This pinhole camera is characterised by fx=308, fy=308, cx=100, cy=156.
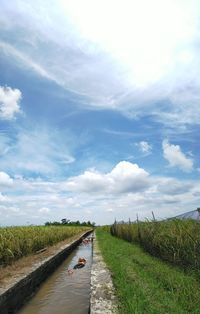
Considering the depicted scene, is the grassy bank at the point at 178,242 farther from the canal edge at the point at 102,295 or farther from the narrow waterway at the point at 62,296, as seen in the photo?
the narrow waterway at the point at 62,296

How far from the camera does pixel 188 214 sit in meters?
9.72

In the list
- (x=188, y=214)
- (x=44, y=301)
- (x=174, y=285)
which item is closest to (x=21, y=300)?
(x=44, y=301)

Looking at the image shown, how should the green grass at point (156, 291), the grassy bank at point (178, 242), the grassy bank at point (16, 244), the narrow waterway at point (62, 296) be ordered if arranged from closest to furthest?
the green grass at point (156, 291)
the narrow waterway at point (62, 296)
the grassy bank at point (178, 242)
the grassy bank at point (16, 244)

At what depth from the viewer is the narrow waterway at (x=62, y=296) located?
6.14 meters

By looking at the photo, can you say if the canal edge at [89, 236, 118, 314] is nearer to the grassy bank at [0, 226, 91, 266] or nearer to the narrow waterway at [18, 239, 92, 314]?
the narrow waterway at [18, 239, 92, 314]

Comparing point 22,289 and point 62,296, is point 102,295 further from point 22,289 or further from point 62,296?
point 62,296

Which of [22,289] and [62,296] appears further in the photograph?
[62,296]

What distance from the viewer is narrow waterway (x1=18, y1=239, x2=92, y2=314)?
6.14 meters

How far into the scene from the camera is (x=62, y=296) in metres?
7.25

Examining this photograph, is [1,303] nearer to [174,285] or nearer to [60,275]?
[174,285]

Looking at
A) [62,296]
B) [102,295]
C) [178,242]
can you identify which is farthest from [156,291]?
[178,242]

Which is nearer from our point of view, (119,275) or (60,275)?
(119,275)

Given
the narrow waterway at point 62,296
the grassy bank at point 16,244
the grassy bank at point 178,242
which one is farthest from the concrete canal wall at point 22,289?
the grassy bank at point 178,242

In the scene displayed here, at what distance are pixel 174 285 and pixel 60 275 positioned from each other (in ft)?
17.7
